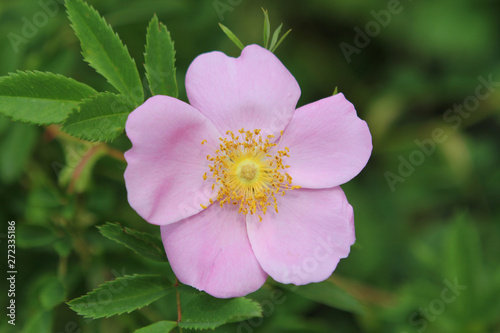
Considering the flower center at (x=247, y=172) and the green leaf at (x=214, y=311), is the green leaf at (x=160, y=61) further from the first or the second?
the green leaf at (x=214, y=311)

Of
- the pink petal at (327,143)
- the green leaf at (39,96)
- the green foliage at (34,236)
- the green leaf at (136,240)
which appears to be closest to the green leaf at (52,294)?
the green foliage at (34,236)

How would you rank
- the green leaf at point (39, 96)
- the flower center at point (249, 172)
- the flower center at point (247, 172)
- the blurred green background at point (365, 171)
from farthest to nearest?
1. the blurred green background at point (365, 171)
2. the flower center at point (247, 172)
3. the flower center at point (249, 172)
4. the green leaf at point (39, 96)

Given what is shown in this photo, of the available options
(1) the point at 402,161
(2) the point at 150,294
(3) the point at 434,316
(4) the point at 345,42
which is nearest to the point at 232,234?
(2) the point at 150,294

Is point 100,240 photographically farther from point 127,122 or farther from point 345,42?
point 345,42

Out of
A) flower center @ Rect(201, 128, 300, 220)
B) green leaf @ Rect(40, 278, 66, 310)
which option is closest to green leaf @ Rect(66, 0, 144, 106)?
flower center @ Rect(201, 128, 300, 220)

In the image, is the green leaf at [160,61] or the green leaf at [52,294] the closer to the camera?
the green leaf at [160,61]

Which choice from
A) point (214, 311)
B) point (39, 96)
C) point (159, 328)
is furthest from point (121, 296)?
point (39, 96)

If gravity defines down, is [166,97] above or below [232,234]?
above

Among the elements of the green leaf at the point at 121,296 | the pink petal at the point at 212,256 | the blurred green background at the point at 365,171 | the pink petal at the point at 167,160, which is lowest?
the blurred green background at the point at 365,171
